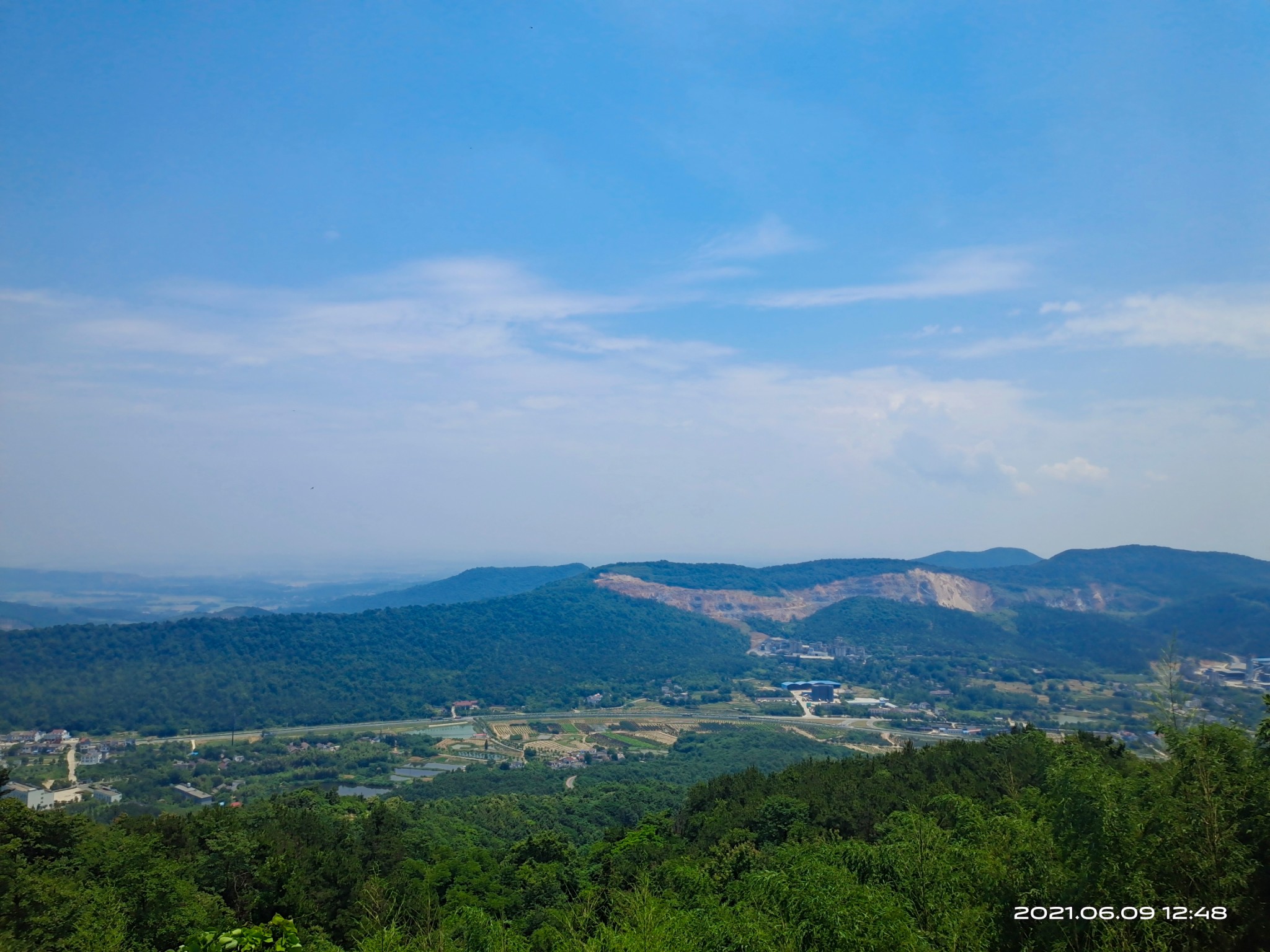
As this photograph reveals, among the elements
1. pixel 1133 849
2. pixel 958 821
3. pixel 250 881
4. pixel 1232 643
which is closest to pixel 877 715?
pixel 1232 643

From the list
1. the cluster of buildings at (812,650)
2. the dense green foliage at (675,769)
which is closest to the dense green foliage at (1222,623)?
the dense green foliage at (675,769)

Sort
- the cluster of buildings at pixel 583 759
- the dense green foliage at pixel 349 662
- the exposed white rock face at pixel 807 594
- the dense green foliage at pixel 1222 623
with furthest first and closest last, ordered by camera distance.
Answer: the exposed white rock face at pixel 807 594
the dense green foliage at pixel 349 662
the dense green foliage at pixel 1222 623
the cluster of buildings at pixel 583 759

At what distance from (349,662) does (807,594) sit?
73.8 m

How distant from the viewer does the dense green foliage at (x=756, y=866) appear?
10.2m

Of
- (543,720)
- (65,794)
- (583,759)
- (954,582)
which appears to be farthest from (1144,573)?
(65,794)

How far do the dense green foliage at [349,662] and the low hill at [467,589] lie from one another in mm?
42687

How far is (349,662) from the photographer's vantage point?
88.1 meters

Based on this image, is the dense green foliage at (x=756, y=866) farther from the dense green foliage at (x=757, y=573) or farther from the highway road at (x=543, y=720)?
the dense green foliage at (x=757, y=573)

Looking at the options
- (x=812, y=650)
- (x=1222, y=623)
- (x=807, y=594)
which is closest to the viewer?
(x=1222, y=623)

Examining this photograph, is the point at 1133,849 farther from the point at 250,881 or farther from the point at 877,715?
the point at 877,715

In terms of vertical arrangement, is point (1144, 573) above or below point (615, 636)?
above

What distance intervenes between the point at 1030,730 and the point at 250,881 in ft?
85.9

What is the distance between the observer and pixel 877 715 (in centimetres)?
6931

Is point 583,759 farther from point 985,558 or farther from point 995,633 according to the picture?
point 985,558
